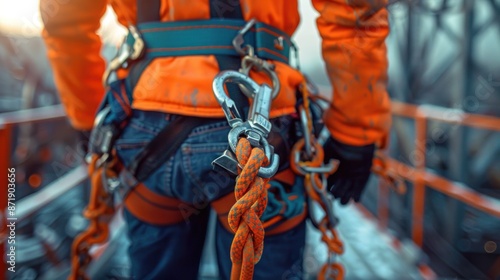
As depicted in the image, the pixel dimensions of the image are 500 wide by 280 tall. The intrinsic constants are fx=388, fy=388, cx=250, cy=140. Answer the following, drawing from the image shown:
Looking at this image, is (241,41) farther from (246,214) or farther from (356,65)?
(246,214)

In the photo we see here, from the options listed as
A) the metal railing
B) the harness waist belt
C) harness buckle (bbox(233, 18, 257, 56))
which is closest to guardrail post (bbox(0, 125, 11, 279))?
the harness waist belt

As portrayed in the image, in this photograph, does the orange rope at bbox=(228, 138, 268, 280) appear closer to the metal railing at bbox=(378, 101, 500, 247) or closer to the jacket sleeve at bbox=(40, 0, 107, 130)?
the jacket sleeve at bbox=(40, 0, 107, 130)

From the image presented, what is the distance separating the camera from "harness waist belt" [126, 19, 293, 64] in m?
0.94

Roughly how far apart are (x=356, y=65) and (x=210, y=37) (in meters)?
0.39

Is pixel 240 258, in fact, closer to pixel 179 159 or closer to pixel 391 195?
pixel 179 159


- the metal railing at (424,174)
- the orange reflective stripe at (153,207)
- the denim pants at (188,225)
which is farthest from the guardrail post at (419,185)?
the orange reflective stripe at (153,207)

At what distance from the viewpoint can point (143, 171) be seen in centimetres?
104

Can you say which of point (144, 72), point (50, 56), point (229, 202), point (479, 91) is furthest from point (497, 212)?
point (479, 91)

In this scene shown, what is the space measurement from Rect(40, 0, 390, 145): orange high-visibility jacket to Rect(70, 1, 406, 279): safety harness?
34mm

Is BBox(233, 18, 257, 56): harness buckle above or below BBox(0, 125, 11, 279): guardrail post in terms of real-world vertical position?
above

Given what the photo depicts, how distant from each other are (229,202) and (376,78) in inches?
20.2

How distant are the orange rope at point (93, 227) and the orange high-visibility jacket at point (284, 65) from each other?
0.34 meters

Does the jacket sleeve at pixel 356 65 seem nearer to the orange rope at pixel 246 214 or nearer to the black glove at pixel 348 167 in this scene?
the black glove at pixel 348 167

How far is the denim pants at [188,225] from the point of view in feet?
3.07
